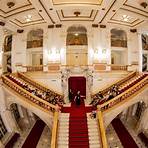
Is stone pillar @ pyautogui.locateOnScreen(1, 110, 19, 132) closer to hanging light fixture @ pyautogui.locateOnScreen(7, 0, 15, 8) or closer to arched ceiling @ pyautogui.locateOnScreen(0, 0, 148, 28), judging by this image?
arched ceiling @ pyautogui.locateOnScreen(0, 0, 148, 28)

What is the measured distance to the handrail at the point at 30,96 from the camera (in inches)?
535

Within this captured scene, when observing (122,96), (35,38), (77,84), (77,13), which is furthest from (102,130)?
(35,38)

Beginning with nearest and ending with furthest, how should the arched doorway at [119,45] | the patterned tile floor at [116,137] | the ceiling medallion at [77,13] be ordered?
the patterned tile floor at [116,137] < the ceiling medallion at [77,13] < the arched doorway at [119,45]

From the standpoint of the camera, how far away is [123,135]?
15.0 metres

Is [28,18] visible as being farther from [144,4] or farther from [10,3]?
[144,4]

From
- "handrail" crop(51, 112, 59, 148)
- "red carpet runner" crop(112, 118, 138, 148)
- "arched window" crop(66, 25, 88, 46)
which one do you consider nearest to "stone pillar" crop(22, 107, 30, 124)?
"handrail" crop(51, 112, 59, 148)

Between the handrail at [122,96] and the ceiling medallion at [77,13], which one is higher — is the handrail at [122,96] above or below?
below

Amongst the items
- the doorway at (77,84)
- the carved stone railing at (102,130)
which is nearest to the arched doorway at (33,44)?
the doorway at (77,84)

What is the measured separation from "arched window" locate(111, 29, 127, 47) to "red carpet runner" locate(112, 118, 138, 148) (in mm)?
5666

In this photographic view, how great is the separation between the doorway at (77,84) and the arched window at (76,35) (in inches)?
104

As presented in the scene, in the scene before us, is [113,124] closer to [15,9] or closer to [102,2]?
[102,2]

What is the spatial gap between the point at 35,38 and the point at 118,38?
20.5 feet

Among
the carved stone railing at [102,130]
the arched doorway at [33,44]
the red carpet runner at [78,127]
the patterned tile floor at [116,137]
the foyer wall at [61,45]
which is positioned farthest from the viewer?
the arched doorway at [33,44]

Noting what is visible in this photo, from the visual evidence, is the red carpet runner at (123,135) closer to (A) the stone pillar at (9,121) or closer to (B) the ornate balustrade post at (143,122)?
(B) the ornate balustrade post at (143,122)
